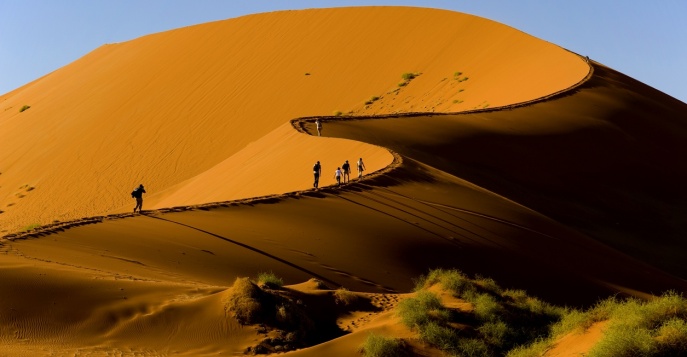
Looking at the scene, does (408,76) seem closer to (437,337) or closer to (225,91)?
(225,91)

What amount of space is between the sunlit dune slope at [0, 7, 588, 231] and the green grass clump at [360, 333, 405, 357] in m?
22.5

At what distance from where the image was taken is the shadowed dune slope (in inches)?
1330

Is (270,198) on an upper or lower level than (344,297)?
upper

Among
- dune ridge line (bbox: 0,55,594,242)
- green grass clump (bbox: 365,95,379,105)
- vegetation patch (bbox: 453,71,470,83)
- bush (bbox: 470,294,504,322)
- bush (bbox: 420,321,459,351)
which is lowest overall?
bush (bbox: 420,321,459,351)

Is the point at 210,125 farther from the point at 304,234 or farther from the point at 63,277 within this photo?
the point at 63,277

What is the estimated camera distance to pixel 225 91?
62.2 meters

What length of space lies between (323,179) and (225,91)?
32300 millimetres

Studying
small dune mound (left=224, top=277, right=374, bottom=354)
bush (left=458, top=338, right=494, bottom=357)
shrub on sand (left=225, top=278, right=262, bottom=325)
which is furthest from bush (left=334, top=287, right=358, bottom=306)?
bush (left=458, top=338, right=494, bottom=357)

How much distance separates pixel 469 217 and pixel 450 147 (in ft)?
32.5

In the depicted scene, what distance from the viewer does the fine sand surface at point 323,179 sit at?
626 inches

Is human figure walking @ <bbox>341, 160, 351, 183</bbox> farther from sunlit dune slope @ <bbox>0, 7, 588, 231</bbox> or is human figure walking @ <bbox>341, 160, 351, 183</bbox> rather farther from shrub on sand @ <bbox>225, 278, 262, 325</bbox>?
shrub on sand @ <bbox>225, 278, 262, 325</bbox>

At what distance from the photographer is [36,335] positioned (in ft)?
47.0

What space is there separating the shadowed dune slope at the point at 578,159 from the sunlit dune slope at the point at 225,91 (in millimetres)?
4030

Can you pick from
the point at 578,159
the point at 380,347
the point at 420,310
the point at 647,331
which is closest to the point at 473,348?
the point at 420,310
